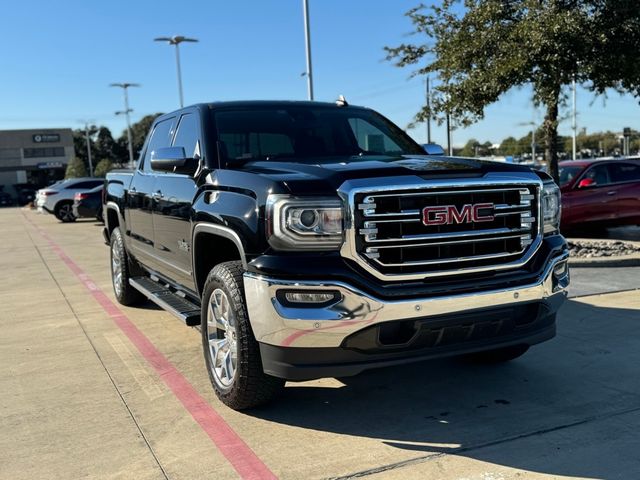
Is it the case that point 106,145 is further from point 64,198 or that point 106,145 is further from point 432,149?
point 432,149

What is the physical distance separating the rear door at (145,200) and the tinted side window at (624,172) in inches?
345

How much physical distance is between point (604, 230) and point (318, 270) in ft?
35.3

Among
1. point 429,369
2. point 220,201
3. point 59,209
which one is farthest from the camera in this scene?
point 59,209

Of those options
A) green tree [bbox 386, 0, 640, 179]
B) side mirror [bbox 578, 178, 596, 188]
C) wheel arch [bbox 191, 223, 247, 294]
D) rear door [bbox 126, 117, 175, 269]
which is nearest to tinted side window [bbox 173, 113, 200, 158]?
rear door [bbox 126, 117, 175, 269]

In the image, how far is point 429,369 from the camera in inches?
191

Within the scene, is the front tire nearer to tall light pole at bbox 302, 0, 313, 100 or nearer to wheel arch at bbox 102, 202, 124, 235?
wheel arch at bbox 102, 202, 124, 235

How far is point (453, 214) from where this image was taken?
140 inches

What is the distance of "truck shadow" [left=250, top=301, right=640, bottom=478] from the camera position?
339cm

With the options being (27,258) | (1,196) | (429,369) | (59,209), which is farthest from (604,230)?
(1,196)

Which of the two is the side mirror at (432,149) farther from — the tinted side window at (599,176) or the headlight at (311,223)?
the tinted side window at (599,176)

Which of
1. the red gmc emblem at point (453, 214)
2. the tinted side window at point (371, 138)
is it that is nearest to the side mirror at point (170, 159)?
the tinted side window at point (371, 138)

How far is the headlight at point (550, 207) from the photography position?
399 centimetres

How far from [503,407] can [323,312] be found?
153 cm

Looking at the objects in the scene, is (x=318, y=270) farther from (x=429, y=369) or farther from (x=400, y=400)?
(x=429, y=369)
